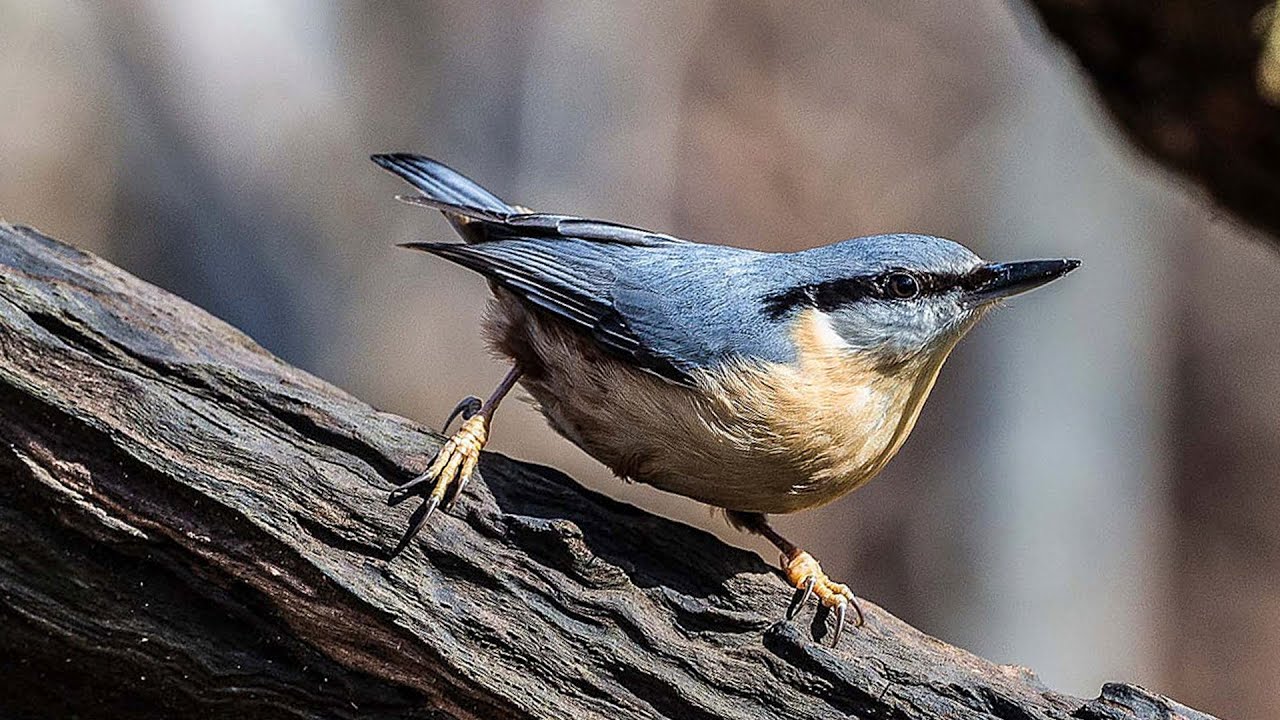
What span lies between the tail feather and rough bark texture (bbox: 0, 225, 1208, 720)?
28.5 inches

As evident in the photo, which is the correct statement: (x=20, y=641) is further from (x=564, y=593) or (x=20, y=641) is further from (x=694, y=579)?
(x=694, y=579)

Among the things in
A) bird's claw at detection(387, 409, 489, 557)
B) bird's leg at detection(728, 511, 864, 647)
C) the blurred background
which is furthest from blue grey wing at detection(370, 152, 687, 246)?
the blurred background

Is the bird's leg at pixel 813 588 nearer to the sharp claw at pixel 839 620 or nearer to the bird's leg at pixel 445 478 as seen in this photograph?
the sharp claw at pixel 839 620

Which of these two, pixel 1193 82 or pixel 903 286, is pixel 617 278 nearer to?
pixel 903 286

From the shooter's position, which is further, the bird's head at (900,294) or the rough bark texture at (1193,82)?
the rough bark texture at (1193,82)

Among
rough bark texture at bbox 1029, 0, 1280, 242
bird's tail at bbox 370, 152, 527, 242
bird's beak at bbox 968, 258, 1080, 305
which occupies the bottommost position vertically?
bird's tail at bbox 370, 152, 527, 242

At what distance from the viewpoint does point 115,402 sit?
7.50 feet

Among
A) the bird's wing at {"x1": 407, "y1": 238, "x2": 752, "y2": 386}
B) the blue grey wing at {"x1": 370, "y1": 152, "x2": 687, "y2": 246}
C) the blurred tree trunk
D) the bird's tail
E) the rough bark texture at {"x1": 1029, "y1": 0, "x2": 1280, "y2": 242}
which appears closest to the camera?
the bird's wing at {"x1": 407, "y1": 238, "x2": 752, "y2": 386}

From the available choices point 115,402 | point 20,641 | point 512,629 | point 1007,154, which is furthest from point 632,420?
point 1007,154

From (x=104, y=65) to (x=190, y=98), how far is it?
46 centimetres

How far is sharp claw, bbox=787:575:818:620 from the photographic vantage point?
2.67 m

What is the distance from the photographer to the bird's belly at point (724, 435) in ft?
8.48

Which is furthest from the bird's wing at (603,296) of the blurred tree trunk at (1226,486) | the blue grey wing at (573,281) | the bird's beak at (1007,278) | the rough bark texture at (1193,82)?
the blurred tree trunk at (1226,486)

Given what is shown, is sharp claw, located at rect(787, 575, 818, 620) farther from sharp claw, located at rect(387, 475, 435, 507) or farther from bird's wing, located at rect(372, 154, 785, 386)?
sharp claw, located at rect(387, 475, 435, 507)
